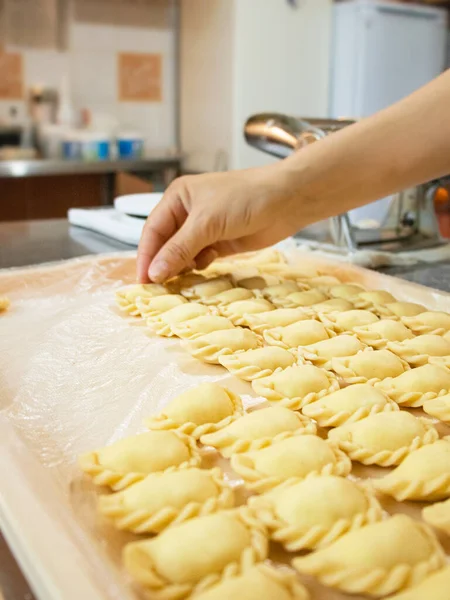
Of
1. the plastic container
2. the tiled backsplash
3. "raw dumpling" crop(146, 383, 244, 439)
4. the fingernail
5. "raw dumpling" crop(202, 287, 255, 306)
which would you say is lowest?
"raw dumpling" crop(146, 383, 244, 439)

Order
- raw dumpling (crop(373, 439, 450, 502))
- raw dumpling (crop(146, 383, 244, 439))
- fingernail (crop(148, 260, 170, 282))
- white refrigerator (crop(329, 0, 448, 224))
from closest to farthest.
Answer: raw dumpling (crop(373, 439, 450, 502)) < raw dumpling (crop(146, 383, 244, 439)) < fingernail (crop(148, 260, 170, 282)) < white refrigerator (crop(329, 0, 448, 224))

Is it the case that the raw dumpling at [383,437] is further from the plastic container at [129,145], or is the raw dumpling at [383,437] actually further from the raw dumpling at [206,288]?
the plastic container at [129,145]

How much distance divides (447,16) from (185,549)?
4.12 meters

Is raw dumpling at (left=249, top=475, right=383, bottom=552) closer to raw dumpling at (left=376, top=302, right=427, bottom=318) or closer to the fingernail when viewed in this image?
raw dumpling at (left=376, top=302, right=427, bottom=318)

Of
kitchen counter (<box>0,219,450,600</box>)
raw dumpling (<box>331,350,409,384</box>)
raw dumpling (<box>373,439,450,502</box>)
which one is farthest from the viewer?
kitchen counter (<box>0,219,450,600</box>)

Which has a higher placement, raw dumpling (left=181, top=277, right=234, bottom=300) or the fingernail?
the fingernail

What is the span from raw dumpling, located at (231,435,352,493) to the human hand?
1.90 feet

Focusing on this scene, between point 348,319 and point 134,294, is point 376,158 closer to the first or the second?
point 348,319

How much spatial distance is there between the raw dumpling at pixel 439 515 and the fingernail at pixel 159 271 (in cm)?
74

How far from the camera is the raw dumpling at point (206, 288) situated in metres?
1.22

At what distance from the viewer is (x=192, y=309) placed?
110 centimetres

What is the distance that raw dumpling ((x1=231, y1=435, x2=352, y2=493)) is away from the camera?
620 mm

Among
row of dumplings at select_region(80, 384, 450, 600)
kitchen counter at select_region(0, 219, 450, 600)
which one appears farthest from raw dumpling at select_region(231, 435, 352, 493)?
kitchen counter at select_region(0, 219, 450, 600)

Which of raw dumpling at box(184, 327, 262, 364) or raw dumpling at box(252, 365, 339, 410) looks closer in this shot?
raw dumpling at box(252, 365, 339, 410)
